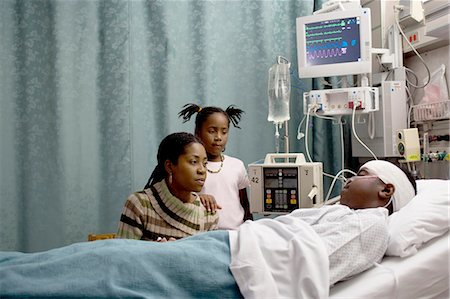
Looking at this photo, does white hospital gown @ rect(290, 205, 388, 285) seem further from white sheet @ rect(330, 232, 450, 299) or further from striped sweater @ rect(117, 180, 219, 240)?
striped sweater @ rect(117, 180, 219, 240)

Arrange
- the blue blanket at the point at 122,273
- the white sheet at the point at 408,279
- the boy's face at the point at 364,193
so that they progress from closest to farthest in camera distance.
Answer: the blue blanket at the point at 122,273 → the white sheet at the point at 408,279 → the boy's face at the point at 364,193

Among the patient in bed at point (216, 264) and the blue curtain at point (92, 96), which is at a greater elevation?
the blue curtain at point (92, 96)

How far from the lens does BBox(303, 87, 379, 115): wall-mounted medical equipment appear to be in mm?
2543

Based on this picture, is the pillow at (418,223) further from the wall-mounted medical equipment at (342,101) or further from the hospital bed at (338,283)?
the wall-mounted medical equipment at (342,101)

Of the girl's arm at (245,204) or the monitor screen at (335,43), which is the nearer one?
the girl's arm at (245,204)

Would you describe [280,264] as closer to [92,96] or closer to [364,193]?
[364,193]

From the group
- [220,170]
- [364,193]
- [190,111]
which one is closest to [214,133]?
[220,170]

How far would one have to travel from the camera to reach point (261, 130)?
2.97 m

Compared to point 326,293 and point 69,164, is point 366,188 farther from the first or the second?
point 69,164

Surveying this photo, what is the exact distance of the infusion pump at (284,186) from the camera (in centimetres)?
236

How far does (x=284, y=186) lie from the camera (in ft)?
7.94

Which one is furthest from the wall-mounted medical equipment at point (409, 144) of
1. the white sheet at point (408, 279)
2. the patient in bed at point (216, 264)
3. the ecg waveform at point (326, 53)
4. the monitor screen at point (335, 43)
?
the patient in bed at point (216, 264)

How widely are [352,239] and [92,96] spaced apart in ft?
6.56

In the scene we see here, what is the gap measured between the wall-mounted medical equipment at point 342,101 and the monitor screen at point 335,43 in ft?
0.38
